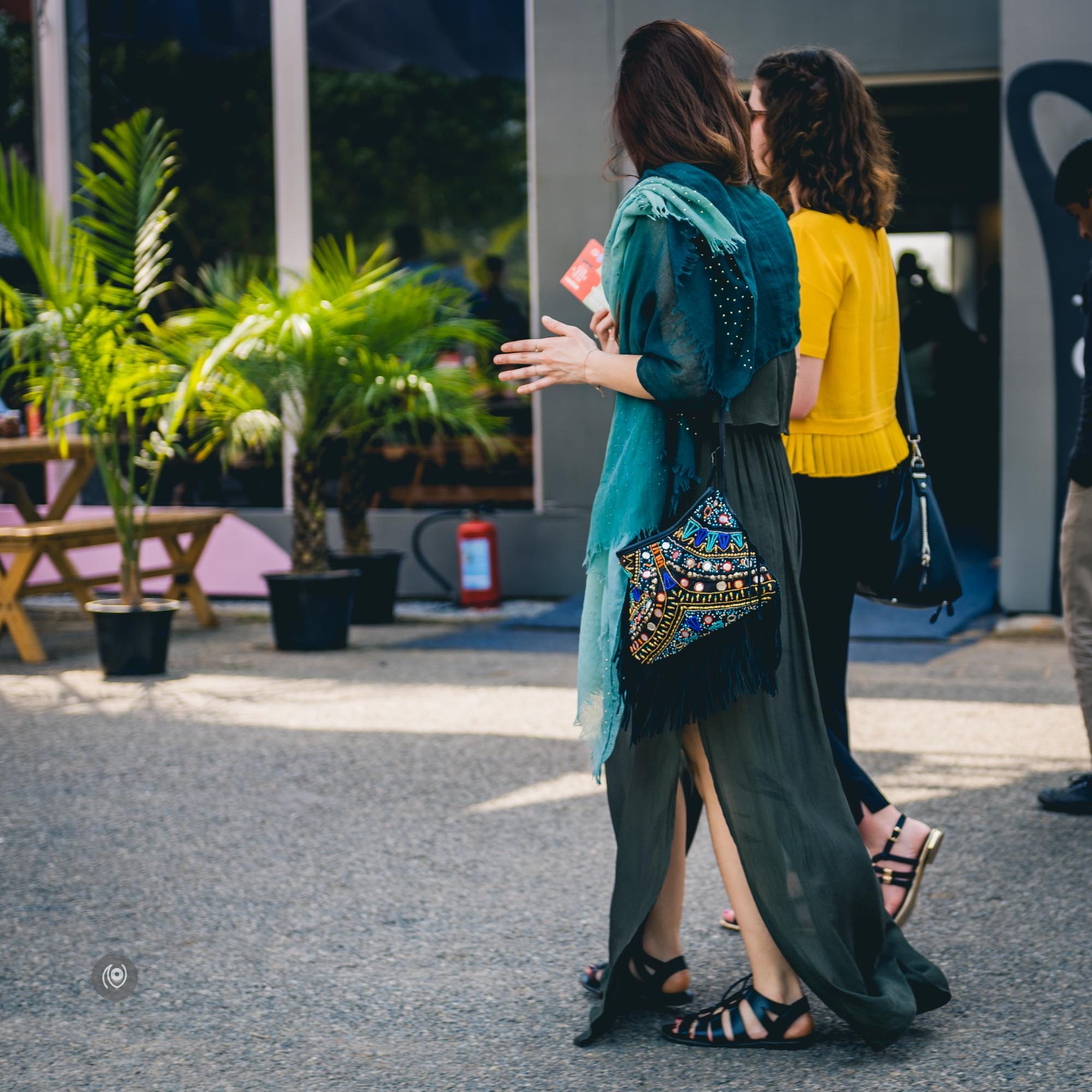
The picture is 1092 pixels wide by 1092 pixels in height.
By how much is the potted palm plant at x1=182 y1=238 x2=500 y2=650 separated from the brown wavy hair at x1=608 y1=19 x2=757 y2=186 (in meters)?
4.73

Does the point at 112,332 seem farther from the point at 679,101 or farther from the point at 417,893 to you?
the point at 679,101

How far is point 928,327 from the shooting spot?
1188 centimetres

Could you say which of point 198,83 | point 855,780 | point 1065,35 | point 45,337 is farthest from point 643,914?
point 198,83

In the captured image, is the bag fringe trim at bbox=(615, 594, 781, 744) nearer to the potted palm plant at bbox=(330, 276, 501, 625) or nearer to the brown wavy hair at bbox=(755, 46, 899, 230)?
the brown wavy hair at bbox=(755, 46, 899, 230)

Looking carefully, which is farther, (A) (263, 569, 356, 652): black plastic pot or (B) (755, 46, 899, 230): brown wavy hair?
(A) (263, 569, 356, 652): black plastic pot

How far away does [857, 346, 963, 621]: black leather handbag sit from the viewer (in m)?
3.32

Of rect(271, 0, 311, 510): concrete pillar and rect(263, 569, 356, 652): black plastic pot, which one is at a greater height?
rect(271, 0, 311, 510): concrete pillar

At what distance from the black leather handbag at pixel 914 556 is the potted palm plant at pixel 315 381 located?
4550mm

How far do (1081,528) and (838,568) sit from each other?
140 centimetres

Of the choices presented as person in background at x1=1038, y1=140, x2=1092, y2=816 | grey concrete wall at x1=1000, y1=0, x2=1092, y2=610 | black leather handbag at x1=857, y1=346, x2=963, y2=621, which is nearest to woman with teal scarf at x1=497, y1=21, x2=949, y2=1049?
black leather handbag at x1=857, y1=346, x2=963, y2=621

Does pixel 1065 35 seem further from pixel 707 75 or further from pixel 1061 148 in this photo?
pixel 707 75

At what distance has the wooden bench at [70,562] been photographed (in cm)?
754

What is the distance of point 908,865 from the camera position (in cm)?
336

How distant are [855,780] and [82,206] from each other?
8.43 metres
